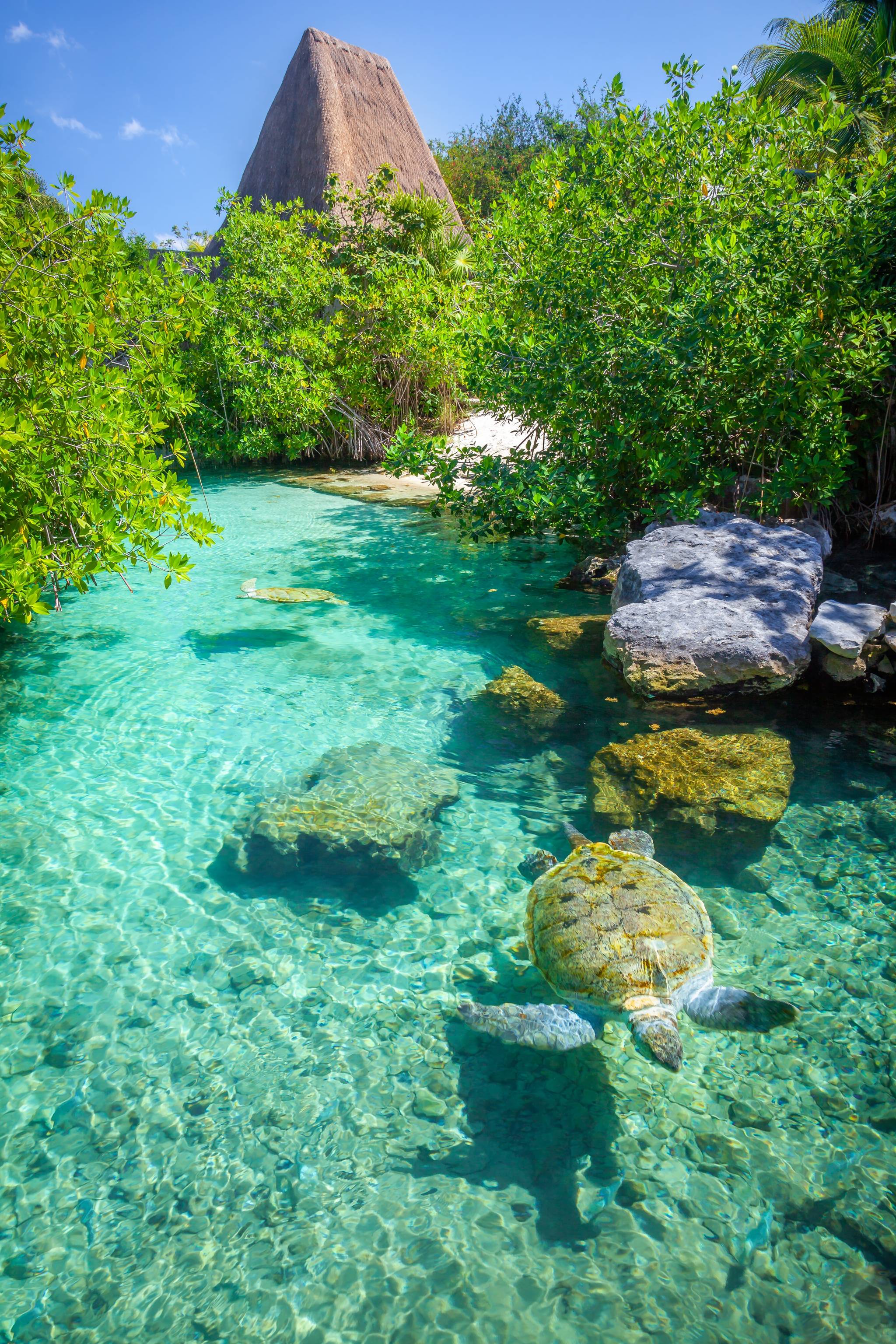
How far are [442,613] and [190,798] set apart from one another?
13.1ft

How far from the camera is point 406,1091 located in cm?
278

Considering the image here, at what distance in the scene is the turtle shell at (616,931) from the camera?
2.79m

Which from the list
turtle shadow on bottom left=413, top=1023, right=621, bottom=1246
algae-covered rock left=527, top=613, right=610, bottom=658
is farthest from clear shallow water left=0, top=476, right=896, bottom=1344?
algae-covered rock left=527, top=613, right=610, bottom=658

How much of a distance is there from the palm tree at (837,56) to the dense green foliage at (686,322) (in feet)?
42.6

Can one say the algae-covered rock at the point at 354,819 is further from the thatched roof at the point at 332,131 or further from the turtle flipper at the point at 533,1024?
the thatched roof at the point at 332,131

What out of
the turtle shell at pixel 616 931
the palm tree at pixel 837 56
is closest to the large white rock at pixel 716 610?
the turtle shell at pixel 616 931

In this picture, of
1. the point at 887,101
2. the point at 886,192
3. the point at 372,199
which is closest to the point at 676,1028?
the point at 886,192

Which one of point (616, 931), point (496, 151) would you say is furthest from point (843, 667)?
point (496, 151)

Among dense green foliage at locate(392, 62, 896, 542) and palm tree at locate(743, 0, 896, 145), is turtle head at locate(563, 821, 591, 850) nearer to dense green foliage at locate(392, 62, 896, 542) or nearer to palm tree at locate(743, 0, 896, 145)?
dense green foliage at locate(392, 62, 896, 542)

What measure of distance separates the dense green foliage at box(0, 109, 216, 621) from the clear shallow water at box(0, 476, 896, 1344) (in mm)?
1458

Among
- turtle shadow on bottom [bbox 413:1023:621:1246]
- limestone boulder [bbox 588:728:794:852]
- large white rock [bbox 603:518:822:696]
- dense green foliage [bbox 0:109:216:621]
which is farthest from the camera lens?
large white rock [bbox 603:518:822:696]

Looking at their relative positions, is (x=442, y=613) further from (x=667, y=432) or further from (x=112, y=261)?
(x=112, y=261)

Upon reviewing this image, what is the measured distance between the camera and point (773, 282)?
6.21m

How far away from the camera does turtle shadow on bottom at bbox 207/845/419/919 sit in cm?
372
